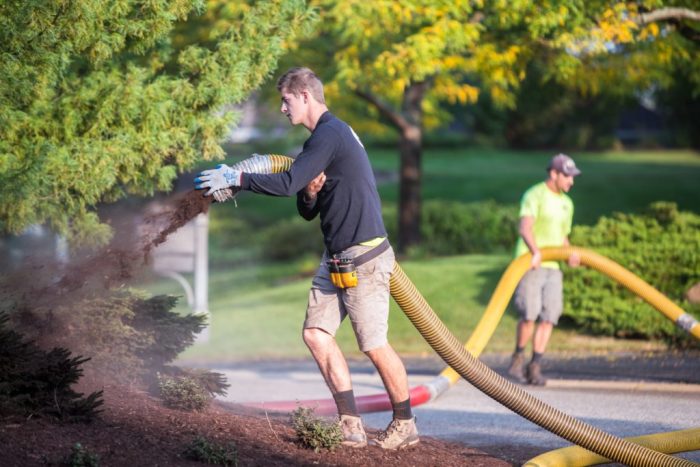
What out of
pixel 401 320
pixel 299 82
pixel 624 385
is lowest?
pixel 401 320

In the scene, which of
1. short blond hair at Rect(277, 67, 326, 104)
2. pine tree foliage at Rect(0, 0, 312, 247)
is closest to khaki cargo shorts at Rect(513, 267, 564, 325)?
pine tree foliage at Rect(0, 0, 312, 247)

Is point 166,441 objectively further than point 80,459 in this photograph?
Yes

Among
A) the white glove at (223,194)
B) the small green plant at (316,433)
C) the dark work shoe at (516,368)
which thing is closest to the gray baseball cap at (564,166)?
the dark work shoe at (516,368)

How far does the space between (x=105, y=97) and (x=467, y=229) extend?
1366cm

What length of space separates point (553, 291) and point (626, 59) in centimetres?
726

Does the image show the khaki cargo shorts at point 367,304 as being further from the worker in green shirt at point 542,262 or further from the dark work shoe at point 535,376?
the dark work shoe at point 535,376

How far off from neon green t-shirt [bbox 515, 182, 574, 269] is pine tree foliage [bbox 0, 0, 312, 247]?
2947mm

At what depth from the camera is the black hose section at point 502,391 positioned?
18.5ft

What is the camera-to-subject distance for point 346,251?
18.8ft

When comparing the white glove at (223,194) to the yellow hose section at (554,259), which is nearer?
the white glove at (223,194)

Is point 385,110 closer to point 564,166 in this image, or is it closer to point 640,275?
point 640,275

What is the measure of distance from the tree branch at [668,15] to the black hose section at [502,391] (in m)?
6.81

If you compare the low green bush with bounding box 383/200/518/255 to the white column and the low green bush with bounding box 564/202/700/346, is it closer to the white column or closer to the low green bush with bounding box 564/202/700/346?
the white column

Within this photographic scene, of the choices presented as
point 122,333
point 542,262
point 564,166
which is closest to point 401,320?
point 542,262
